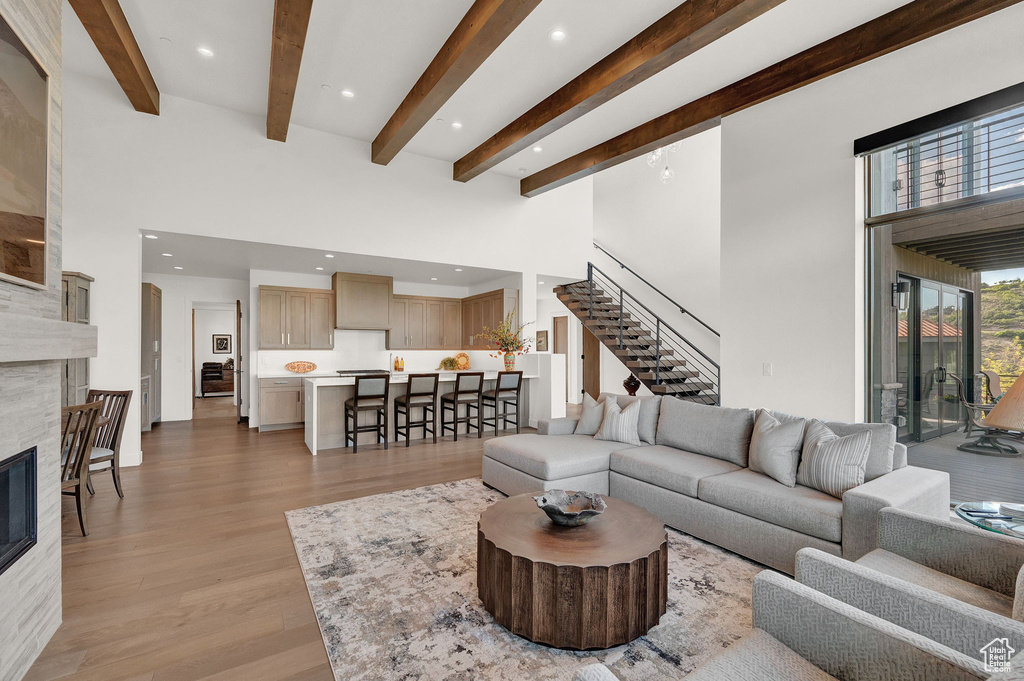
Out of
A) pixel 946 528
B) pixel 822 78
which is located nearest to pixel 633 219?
pixel 822 78

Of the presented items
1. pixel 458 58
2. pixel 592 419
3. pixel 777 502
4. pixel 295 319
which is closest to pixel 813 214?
pixel 592 419

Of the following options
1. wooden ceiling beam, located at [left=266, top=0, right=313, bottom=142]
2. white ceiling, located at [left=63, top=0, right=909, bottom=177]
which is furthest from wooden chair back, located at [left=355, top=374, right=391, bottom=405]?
white ceiling, located at [left=63, top=0, right=909, bottom=177]

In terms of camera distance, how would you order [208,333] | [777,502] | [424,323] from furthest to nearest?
1. [208,333]
2. [424,323]
3. [777,502]

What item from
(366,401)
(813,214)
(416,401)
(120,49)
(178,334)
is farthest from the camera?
(178,334)

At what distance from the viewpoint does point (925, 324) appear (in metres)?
3.64

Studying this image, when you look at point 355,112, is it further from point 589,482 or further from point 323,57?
point 589,482

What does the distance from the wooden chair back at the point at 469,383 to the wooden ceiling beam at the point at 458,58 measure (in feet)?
9.72

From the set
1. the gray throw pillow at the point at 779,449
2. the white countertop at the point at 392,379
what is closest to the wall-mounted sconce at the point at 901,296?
the gray throw pillow at the point at 779,449

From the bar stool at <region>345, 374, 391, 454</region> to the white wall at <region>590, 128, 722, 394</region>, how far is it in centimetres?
473

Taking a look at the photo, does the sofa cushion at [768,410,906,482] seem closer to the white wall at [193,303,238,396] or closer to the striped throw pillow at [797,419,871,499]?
the striped throw pillow at [797,419,871,499]

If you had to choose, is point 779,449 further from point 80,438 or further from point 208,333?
point 208,333

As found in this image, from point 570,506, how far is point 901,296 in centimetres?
341

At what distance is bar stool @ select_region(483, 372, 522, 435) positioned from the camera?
6.30m

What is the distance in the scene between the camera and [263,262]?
652 cm
